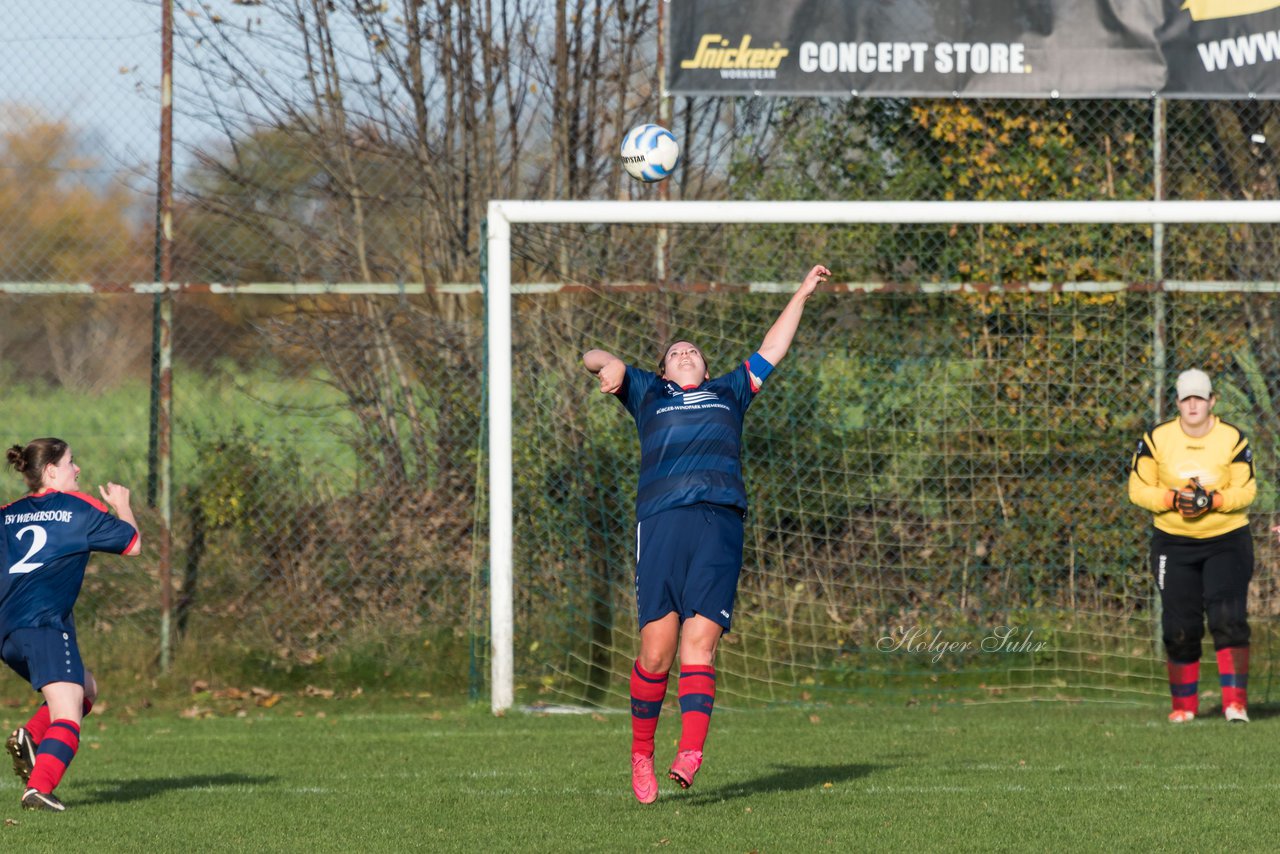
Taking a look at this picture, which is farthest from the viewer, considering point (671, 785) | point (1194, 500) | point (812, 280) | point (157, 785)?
point (1194, 500)

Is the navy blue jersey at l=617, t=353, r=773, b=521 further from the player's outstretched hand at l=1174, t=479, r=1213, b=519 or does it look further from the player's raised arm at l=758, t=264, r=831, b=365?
the player's outstretched hand at l=1174, t=479, r=1213, b=519

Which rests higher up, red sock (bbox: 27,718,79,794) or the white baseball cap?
the white baseball cap

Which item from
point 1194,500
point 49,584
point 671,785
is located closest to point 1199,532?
point 1194,500

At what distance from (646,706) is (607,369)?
4.34 ft

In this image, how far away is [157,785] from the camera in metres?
6.82

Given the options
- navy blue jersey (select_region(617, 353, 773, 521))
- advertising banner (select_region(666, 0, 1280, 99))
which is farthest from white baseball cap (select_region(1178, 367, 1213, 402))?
navy blue jersey (select_region(617, 353, 773, 521))

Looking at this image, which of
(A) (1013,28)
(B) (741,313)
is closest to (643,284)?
(B) (741,313)

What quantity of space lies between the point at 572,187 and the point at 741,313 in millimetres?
1749

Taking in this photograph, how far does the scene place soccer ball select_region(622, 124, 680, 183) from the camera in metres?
7.93

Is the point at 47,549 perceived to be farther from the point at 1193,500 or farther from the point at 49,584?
the point at 1193,500

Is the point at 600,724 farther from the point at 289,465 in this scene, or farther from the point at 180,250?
the point at 180,250

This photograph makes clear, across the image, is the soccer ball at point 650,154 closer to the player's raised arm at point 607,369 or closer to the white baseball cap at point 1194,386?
the player's raised arm at point 607,369

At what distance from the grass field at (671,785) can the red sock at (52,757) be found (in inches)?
5.8

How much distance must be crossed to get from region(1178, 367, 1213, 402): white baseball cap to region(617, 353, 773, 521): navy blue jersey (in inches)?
125
